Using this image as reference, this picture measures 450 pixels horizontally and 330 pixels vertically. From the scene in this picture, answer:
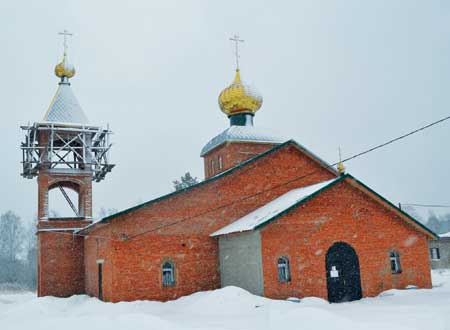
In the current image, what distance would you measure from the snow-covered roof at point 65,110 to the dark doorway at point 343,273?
1242 centimetres

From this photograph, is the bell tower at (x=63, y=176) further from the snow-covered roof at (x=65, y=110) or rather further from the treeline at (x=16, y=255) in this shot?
the treeline at (x=16, y=255)

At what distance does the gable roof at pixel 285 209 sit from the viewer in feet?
57.1

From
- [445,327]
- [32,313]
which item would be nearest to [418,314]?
[445,327]

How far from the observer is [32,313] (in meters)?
18.3

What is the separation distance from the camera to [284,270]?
17469 millimetres

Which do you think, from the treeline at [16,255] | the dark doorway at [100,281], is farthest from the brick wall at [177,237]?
the treeline at [16,255]

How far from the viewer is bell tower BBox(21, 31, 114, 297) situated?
21984mm

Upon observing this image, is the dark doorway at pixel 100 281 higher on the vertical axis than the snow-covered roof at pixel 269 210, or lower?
lower

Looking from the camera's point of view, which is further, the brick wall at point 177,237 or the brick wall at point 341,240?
the brick wall at point 177,237

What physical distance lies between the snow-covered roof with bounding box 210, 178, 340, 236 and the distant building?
21419 millimetres

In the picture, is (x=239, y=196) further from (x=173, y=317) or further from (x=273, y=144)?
(x=173, y=317)

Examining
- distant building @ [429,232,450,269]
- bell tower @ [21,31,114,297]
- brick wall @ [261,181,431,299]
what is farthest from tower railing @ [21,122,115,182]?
distant building @ [429,232,450,269]

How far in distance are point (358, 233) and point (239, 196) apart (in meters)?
4.84

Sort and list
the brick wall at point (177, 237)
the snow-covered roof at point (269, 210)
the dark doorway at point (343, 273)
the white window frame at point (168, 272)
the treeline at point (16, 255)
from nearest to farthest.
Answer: the snow-covered roof at point (269, 210) < the dark doorway at point (343, 273) < the brick wall at point (177, 237) < the white window frame at point (168, 272) < the treeline at point (16, 255)
